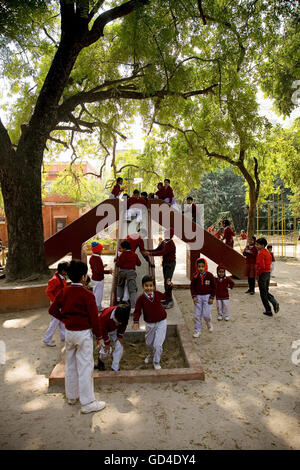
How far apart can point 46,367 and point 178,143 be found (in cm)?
1434

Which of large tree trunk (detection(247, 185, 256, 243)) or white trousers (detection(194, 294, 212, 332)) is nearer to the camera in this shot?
white trousers (detection(194, 294, 212, 332))

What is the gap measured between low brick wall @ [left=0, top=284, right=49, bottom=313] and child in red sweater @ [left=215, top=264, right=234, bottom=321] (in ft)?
14.7

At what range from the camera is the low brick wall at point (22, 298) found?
7.54 m

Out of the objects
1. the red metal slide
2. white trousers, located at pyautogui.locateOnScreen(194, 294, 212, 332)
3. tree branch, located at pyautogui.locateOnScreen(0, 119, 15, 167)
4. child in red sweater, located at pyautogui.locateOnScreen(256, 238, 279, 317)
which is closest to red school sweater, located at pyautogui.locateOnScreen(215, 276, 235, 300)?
child in red sweater, located at pyautogui.locateOnScreen(256, 238, 279, 317)

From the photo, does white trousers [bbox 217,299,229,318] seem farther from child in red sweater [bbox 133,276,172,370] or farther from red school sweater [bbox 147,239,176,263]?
child in red sweater [bbox 133,276,172,370]

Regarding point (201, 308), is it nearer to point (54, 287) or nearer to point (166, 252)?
point (166, 252)

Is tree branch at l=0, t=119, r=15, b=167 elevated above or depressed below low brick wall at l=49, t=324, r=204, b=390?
above

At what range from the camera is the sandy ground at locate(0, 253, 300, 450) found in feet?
9.77

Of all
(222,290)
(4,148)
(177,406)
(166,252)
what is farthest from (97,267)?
(4,148)

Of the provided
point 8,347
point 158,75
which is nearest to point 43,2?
point 158,75

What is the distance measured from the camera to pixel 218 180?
4300cm

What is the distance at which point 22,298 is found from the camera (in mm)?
7684

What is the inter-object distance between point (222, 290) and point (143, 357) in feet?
8.41
